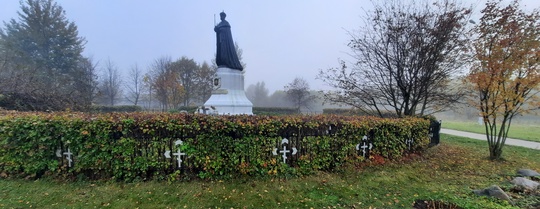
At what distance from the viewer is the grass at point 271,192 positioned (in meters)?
3.39

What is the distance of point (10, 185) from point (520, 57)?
420 inches

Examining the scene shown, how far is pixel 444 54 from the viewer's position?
7484mm

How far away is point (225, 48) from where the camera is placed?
10.7m

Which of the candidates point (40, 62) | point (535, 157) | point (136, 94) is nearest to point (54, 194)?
point (535, 157)

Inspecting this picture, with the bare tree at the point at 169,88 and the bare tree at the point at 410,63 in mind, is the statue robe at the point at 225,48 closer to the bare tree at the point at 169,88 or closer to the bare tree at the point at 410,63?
the bare tree at the point at 410,63

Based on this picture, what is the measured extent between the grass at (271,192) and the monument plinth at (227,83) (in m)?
5.58

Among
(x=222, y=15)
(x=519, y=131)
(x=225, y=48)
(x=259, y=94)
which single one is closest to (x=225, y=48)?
(x=225, y=48)

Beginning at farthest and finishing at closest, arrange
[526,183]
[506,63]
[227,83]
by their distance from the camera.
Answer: [227,83], [506,63], [526,183]

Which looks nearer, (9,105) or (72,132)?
(72,132)

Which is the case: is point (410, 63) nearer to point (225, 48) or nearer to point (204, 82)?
point (225, 48)

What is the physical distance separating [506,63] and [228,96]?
338 inches

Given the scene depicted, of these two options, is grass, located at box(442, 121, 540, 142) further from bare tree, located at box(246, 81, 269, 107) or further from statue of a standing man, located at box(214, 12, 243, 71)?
bare tree, located at box(246, 81, 269, 107)

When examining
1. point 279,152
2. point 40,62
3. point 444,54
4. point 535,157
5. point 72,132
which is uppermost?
point 40,62

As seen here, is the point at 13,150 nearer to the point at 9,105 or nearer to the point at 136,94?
the point at 9,105
